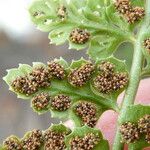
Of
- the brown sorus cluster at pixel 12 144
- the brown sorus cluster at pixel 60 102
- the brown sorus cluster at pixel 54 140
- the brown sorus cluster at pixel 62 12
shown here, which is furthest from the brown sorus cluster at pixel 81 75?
the brown sorus cluster at pixel 12 144

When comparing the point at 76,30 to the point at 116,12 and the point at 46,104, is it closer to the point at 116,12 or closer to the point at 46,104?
the point at 116,12

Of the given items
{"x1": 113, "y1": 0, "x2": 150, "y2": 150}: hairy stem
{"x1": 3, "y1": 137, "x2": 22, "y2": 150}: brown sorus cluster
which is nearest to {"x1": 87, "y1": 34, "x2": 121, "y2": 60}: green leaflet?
{"x1": 113, "y1": 0, "x2": 150, "y2": 150}: hairy stem

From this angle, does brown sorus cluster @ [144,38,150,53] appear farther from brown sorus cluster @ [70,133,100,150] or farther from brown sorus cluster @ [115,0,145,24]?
brown sorus cluster @ [70,133,100,150]

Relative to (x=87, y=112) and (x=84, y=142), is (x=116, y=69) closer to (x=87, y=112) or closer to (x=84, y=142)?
(x=87, y=112)

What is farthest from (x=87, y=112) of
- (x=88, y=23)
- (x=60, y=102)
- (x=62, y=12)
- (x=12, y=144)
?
(x=62, y=12)

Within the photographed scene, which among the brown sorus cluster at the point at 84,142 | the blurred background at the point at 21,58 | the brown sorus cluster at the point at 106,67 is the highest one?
the blurred background at the point at 21,58

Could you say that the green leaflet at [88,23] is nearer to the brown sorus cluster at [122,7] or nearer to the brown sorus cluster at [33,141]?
the brown sorus cluster at [122,7]
